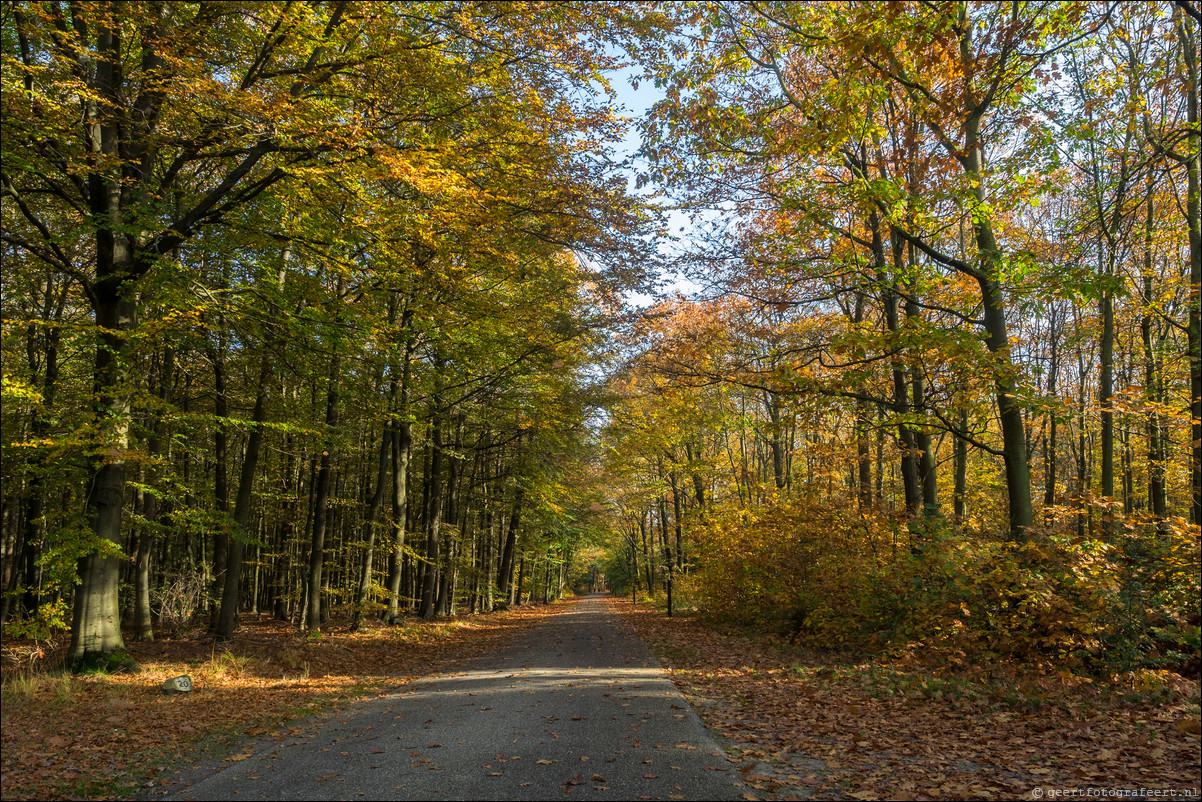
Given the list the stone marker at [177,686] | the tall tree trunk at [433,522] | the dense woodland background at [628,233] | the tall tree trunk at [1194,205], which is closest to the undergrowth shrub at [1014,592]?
the dense woodland background at [628,233]

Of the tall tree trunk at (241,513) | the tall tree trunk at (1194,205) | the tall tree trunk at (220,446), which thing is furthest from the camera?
the tall tree trunk at (241,513)

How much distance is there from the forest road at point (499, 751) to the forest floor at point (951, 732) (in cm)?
55

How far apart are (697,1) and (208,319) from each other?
980cm

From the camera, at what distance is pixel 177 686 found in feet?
28.0

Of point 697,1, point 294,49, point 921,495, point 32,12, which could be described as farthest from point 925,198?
point 32,12

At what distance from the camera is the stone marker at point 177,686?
8.47m

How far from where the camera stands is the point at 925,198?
9617 mm

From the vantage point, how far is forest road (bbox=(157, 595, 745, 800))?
15.7 ft

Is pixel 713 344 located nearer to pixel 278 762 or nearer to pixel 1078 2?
pixel 1078 2

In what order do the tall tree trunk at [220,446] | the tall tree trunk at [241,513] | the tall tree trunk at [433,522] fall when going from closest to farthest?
the tall tree trunk at [220,446], the tall tree trunk at [241,513], the tall tree trunk at [433,522]

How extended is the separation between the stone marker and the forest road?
269 cm

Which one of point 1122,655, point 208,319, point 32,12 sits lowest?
point 1122,655

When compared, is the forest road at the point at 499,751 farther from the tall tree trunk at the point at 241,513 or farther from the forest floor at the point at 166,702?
the tall tree trunk at the point at 241,513

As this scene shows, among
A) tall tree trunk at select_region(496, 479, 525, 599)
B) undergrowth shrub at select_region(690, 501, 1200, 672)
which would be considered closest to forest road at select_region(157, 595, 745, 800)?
undergrowth shrub at select_region(690, 501, 1200, 672)
